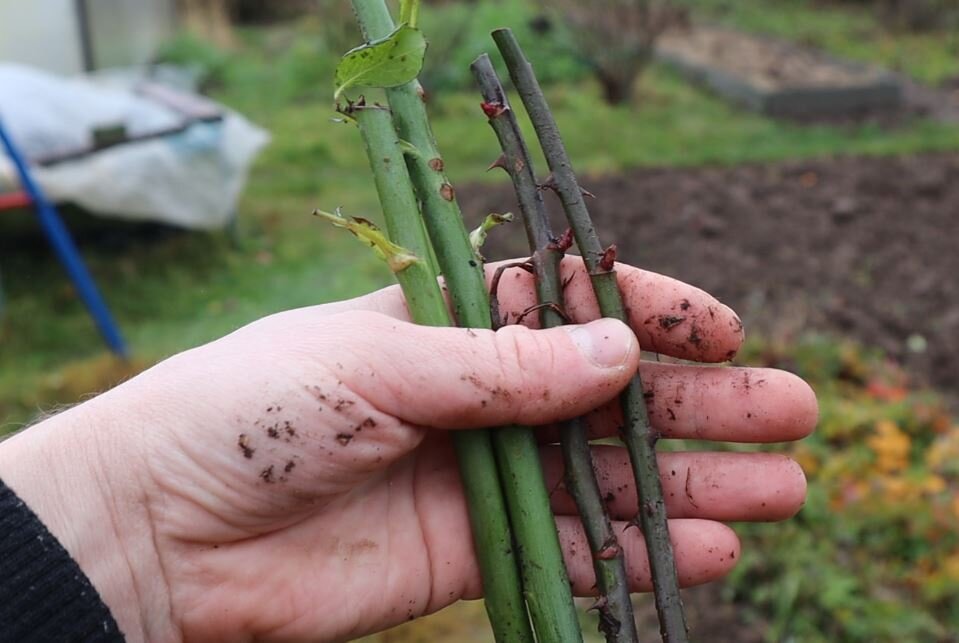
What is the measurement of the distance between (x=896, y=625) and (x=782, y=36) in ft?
29.4

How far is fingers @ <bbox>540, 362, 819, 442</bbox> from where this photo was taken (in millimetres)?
1476

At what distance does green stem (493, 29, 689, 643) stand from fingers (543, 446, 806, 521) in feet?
0.55

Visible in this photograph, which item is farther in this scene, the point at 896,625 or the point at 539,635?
the point at 896,625

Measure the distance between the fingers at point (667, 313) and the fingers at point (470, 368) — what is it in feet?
0.39

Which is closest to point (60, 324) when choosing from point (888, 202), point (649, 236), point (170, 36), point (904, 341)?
point (649, 236)

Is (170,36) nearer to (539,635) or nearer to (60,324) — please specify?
(60,324)

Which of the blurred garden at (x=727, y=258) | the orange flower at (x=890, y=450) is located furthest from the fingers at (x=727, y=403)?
the orange flower at (x=890, y=450)

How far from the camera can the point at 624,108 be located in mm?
7531

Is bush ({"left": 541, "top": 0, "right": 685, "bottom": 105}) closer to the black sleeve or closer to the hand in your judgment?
the hand

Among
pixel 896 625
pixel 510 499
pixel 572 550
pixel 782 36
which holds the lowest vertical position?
pixel 782 36

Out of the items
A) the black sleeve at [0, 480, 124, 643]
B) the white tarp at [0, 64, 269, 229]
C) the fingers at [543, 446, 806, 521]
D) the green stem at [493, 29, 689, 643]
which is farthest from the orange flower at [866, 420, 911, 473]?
the white tarp at [0, 64, 269, 229]

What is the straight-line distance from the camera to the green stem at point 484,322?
1.30 meters

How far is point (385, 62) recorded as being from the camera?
4.25 feet

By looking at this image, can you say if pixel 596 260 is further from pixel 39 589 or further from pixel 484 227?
pixel 39 589
